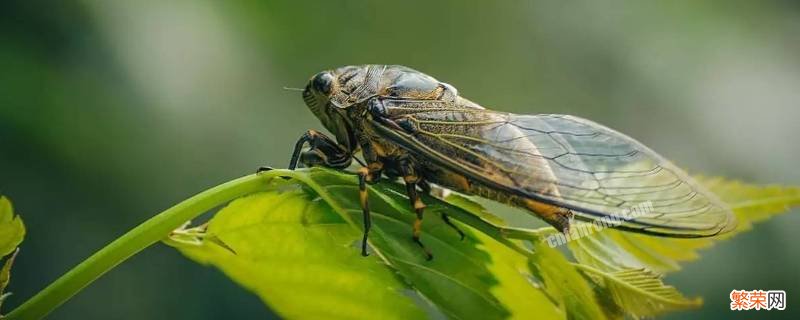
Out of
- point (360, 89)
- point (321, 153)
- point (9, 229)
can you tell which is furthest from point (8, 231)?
point (360, 89)

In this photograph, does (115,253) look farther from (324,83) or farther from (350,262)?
(324,83)

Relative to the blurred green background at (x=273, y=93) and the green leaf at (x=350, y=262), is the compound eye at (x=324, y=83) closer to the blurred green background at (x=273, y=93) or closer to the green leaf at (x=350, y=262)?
the green leaf at (x=350, y=262)

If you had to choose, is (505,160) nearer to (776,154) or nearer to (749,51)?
(776,154)

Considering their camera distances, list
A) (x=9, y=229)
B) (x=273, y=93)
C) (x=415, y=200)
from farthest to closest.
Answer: (x=273, y=93)
(x=415, y=200)
(x=9, y=229)

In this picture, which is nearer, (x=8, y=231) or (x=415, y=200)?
(x=8, y=231)

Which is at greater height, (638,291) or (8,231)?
(8,231)

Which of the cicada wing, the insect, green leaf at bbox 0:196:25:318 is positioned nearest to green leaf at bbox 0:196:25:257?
green leaf at bbox 0:196:25:318

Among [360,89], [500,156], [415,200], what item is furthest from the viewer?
[360,89]

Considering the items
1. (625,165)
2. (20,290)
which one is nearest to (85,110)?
(20,290)
